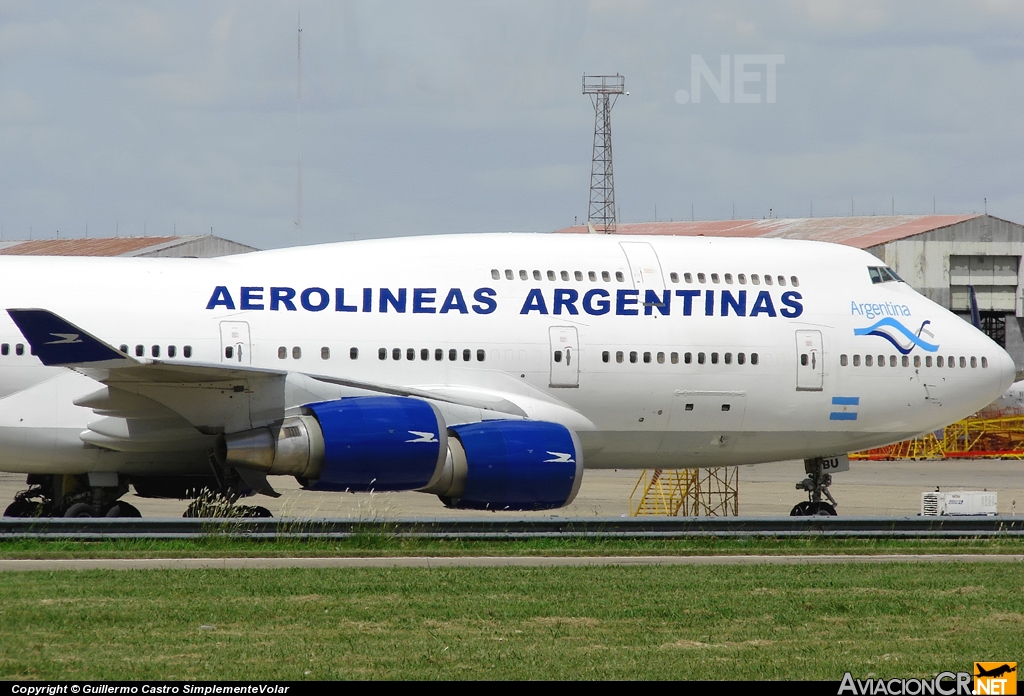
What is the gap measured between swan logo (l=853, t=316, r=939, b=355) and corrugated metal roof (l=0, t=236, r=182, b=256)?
4762cm

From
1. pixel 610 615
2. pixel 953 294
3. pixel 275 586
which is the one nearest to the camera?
pixel 610 615

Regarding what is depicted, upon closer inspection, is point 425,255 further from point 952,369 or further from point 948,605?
point 948,605

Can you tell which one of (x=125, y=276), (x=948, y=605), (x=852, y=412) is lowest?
(x=948, y=605)

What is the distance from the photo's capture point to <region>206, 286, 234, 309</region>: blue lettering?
2023cm

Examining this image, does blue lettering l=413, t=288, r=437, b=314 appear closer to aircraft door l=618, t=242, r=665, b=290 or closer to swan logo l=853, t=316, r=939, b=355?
aircraft door l=618, t=242, r=665, b=290

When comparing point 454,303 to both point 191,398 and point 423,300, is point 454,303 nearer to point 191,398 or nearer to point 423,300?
point 423,300

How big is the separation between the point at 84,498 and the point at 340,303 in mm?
4815

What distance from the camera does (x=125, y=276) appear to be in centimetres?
2034

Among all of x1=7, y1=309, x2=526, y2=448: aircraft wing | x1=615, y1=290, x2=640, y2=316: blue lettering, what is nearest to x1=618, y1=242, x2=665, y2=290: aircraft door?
x1=615, y1=290, x2=640, y2=316: blue lettering

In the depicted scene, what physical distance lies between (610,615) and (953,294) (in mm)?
60605

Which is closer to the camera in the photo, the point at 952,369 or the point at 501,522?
the point at 501,522

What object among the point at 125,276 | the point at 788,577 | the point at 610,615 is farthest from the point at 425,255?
the point at 610,615

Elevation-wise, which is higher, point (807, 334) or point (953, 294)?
point (953, 294)

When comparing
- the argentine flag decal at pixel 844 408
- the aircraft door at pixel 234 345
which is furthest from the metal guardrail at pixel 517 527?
the argentine flag decal at pixel 844 408
